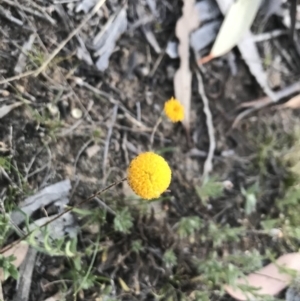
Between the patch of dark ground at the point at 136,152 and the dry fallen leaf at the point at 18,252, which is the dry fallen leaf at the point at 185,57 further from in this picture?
the dry fallen leaf at the point at 18,252

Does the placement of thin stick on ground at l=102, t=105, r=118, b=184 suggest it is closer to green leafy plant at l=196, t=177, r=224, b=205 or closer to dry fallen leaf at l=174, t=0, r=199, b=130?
dry fallen leaf at l=174, t=0, r=199, b=130


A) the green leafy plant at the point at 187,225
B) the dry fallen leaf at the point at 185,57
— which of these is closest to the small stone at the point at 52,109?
the dry fallen leaf at the point at 185,57

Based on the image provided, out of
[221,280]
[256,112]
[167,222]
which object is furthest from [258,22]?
[221,280]

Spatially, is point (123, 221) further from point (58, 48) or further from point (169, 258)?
point (58, 48)

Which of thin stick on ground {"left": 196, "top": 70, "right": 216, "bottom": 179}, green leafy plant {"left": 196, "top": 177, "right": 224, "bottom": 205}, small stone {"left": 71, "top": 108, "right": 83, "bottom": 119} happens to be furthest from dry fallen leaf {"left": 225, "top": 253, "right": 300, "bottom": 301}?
small stone {"left": 71, "top": 108, "right": 83, "bottom": 119}

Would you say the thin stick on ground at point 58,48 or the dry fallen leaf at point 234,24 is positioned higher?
the thin stick on ground at point 58,48

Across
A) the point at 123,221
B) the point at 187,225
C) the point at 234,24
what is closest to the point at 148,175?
the point at 123,221
